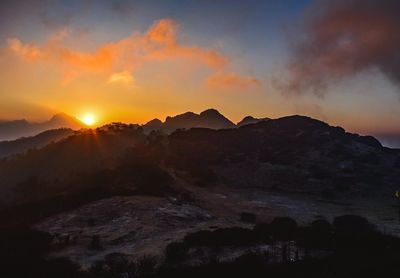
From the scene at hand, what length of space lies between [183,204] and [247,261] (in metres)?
27.4

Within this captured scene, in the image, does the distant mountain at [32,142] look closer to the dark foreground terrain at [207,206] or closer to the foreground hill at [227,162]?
the dark foreground terrain at [207,206]

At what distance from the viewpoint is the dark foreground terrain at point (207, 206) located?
25.3 meters

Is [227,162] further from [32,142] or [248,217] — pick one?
[32,142]

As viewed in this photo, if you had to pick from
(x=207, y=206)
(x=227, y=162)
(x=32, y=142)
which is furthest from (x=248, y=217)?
(x=32, y=142)

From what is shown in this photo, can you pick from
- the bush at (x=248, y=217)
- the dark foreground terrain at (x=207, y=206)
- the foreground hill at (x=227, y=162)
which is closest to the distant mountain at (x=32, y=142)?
the dark foreground terrain at (x=207, y=206)

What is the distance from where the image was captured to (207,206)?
174 ft

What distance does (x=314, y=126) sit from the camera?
11444 centimetres

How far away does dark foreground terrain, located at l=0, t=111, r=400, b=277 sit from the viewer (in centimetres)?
2527

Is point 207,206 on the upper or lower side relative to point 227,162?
lower

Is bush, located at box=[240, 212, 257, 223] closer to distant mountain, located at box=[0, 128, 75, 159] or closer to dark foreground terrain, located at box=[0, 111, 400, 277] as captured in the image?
dark foreground terrain, located at box=[0, 111, 400, 277]

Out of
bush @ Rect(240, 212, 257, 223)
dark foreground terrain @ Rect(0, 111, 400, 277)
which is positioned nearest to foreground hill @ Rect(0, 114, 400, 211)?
dark foreground terrain @ Rect(0, 111, 400, 277)

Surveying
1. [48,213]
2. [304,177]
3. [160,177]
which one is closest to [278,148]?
[304,177]

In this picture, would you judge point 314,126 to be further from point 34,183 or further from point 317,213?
point 34,183

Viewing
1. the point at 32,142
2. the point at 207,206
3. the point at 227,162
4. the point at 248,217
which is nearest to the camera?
the point at 248,217
